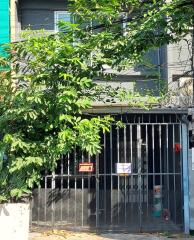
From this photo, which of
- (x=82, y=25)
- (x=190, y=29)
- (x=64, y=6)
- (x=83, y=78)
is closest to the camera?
(x=83, y=78)

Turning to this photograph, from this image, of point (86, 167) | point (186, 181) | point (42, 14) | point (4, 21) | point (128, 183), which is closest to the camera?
point (186, 181)

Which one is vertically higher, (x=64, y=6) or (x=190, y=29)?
(x=64, y=6)

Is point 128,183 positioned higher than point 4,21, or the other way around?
point 4,21

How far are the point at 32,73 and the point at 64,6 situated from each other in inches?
226

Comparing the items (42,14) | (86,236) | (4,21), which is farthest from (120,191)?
(42,14)

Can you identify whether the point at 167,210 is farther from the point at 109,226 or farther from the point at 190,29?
the point at 190,29

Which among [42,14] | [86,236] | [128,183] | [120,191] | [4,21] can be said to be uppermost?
[42,14]

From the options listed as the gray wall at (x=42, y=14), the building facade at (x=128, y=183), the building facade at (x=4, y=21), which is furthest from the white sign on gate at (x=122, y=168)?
the building facade at (x=4, y=21)

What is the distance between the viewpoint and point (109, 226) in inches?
465

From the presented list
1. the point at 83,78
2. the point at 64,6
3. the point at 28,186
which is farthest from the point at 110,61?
the point at 64,6

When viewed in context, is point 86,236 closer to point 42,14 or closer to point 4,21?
point 4,21

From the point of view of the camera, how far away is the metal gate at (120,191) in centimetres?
1174

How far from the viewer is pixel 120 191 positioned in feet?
38.9

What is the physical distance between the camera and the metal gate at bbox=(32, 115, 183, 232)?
11.7 metres
